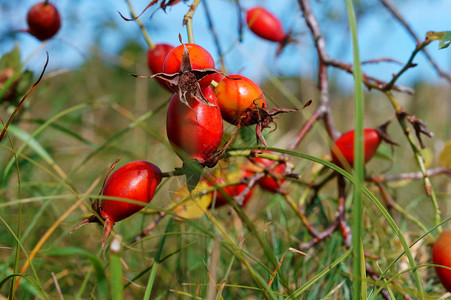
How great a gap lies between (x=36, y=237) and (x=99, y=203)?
0.64 metres

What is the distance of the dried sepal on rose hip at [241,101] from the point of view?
50cm

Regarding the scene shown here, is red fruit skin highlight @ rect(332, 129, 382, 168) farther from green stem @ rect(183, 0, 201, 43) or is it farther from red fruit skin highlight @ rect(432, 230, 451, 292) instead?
green stem @ rect(183, 0, 201, 43)

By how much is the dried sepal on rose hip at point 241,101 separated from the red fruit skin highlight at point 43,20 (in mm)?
713

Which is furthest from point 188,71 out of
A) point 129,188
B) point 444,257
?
point 444,257

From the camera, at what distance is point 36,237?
1.05 metres

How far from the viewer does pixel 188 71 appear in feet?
1.56

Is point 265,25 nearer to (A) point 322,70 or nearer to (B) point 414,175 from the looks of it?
(A) point 322,70

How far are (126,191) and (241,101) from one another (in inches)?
7.1

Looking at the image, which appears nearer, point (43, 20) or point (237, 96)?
point (237, 96)

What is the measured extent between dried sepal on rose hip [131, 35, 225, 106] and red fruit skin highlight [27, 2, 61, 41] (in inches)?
27.0

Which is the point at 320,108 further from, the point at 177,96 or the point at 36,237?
the point at 36,237

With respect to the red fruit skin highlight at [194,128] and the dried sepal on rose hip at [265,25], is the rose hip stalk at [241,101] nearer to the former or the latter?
the red fruit skin highlight at [194,128]

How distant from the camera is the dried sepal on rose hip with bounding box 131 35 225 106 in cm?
47

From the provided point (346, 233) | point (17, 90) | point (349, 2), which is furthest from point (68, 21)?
point (349, 2)
